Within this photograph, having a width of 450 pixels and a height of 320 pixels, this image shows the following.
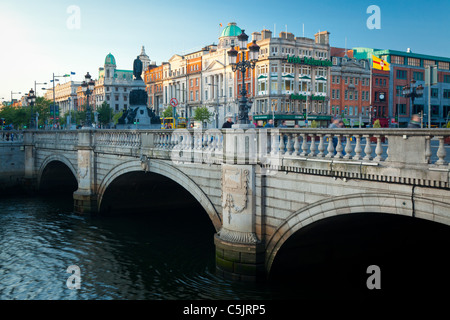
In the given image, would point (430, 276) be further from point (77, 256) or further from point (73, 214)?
point (73, 214)

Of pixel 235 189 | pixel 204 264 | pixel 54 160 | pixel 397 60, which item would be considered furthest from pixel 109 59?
pixel 235 189

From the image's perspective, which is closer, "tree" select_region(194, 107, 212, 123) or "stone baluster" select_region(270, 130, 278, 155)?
"stone baluster" select_region(270, 130, 278, 155)

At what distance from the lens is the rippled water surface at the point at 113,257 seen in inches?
587

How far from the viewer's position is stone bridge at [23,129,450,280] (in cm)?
931

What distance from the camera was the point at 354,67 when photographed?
7419cm

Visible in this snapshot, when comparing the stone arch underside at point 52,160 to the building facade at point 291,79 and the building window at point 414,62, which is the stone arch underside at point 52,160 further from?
the building window at point 414,62

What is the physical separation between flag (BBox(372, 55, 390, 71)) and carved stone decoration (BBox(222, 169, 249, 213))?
223 feet

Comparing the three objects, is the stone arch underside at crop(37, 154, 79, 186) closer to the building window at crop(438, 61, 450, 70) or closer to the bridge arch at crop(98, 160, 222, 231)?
the bridge arch at crop(98, 160, 222, 231)

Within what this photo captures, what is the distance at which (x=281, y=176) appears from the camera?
13.0m

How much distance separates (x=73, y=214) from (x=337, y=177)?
64.4 ft

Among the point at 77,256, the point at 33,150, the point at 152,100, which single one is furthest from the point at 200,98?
the point at 77,256

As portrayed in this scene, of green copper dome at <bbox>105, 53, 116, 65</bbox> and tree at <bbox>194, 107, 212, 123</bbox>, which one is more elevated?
green copper dome at <bbox>105, 53, 116, 65</bbox>

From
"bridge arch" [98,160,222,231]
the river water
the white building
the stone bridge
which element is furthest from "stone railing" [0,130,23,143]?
the white building

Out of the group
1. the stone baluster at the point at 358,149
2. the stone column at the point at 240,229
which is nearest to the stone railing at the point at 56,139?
the stone column at the point at 240,229
